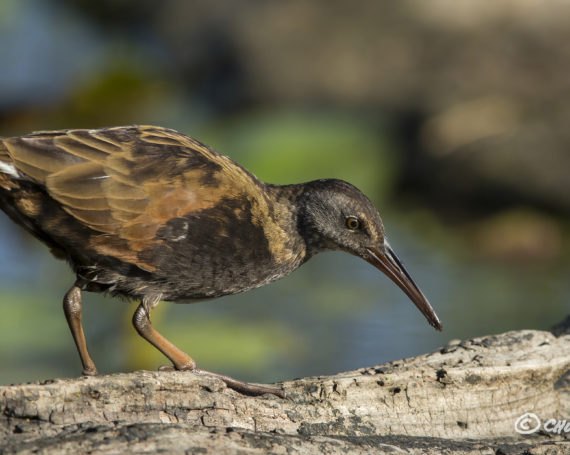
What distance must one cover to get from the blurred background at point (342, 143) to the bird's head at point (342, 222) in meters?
2.67

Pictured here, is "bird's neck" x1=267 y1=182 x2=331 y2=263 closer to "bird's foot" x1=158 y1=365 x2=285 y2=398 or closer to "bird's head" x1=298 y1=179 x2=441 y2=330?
"bird's head" x1=298 y1=179 x2=441 y2=330

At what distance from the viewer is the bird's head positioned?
195 inches

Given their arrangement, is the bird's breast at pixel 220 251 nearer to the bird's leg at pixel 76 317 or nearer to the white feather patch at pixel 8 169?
the bird's leg at pixel 76 317

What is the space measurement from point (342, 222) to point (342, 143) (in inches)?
237

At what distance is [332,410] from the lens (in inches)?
171

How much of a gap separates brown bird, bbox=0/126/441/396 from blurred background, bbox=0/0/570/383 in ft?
9.00

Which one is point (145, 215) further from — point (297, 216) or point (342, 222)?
point (342, 222)

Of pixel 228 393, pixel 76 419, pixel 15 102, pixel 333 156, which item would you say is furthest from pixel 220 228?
pixel 15 102

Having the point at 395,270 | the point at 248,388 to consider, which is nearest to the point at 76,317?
the point at 248,388

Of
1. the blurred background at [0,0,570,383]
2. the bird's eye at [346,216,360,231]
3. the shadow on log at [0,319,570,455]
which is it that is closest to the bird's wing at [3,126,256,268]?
the bird's eye at [346,216,360,231]

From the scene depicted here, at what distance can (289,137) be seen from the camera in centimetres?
1073

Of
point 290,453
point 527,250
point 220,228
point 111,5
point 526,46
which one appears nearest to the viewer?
point 290,453

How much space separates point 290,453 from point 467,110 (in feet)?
28.2

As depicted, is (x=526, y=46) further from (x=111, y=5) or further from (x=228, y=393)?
(x=228, y=393)
